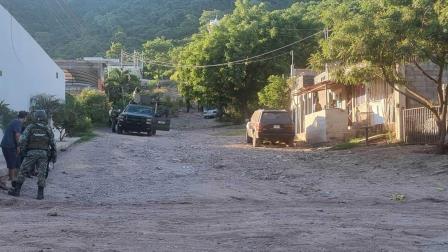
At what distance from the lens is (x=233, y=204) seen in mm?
11500

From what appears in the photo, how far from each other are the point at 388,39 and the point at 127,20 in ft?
232

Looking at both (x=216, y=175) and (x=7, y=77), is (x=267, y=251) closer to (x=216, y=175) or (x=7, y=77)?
(x=216, y=175)

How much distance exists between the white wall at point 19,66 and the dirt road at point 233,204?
8.74ft

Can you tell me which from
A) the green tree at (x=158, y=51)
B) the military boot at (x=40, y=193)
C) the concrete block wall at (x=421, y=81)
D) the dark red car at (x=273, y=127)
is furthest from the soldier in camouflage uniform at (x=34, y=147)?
the green tree at (x=158, y=51)

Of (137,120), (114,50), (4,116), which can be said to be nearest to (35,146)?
(4,116)

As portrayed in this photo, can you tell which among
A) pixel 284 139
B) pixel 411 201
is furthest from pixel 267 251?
pixel 284 139

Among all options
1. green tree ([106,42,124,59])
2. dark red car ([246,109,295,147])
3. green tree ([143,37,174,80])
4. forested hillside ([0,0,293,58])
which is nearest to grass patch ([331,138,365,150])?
dark red car ([246,109,295,147])

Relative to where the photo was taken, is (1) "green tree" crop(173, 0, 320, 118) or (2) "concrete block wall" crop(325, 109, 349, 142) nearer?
(2) "concrete block wall" crop(325, 109, 349, 142)

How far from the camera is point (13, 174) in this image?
13.3 m

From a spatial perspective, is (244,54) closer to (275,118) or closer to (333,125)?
(275,118)

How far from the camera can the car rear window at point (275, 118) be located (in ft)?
92.6

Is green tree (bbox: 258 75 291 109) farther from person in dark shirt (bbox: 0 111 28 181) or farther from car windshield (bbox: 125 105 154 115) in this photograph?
person in dark shirt (bbox: 0 111 28 181)

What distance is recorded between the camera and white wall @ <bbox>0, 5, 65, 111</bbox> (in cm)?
1903

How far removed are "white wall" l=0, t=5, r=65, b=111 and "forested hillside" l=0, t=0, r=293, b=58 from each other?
164 feet
